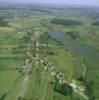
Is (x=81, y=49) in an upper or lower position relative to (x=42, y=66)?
lower

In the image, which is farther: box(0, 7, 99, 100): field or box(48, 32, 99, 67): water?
box(48, 32, 99, 67): water

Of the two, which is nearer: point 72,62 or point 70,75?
point 70,75

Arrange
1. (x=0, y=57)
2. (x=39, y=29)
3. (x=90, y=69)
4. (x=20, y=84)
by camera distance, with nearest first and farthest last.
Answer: (x=20, y=84) < (x=90, y=69) < (x=0, y=57) < (x=39, y=29)

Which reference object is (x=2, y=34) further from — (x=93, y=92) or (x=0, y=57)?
(x=93, y=92)

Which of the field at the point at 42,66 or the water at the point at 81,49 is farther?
the water at the point at 81,49

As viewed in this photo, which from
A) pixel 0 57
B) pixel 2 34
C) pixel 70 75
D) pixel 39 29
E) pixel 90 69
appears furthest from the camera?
pixel 39 29

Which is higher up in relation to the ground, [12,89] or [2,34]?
[12,89]

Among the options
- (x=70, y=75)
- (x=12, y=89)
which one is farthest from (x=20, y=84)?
(x=70, y=75)

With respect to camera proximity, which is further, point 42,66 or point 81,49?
point 81,49
